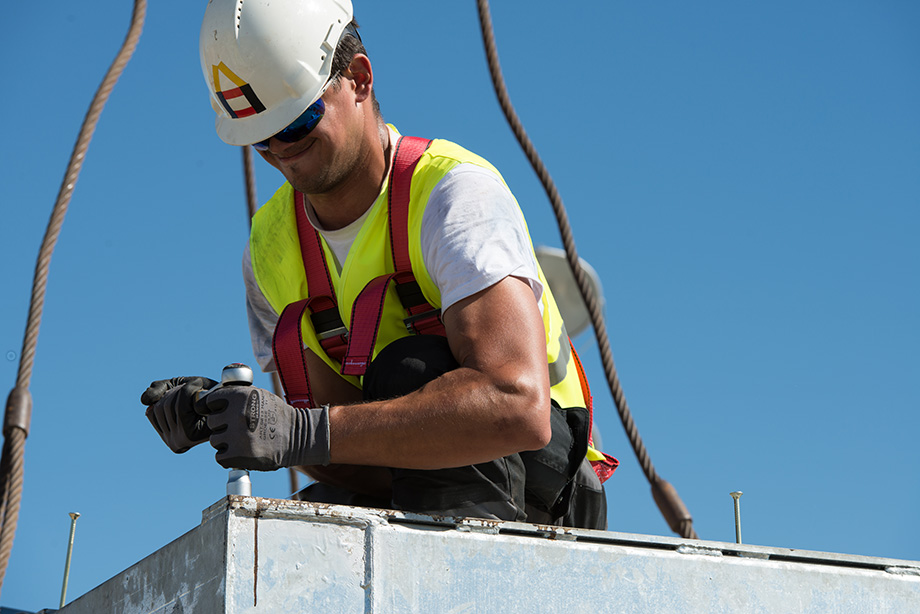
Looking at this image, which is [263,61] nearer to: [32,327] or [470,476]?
[470,476]

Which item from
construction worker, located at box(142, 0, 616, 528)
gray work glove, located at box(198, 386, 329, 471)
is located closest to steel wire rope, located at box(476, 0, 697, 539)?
construction worker, located at box(142, 0, 616, 528)

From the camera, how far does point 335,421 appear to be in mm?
2996

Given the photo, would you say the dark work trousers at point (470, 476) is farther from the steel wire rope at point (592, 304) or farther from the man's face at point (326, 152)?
the steel wire rope at point (592, 304)

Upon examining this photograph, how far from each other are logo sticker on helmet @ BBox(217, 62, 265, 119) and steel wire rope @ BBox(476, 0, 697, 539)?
11.4 feet

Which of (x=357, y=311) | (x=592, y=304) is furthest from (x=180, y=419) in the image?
(x=592, y=304)

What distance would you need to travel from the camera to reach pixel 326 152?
3.67 m

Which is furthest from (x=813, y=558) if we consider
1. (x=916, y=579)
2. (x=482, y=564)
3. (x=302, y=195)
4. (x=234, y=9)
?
(x=234, y=9)

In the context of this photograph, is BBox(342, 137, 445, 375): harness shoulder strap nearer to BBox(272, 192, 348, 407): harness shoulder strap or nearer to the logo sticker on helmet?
BBox(272, 192, 348, 407): harness shoulder strap

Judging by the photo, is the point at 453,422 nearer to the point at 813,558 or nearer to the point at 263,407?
the point at 263,407

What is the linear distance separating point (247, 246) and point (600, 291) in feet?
12.7

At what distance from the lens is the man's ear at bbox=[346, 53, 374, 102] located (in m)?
3.86

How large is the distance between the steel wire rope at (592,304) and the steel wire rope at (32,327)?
80.1 inches

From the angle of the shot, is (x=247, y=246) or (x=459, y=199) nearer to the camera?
(x=459, y=199)

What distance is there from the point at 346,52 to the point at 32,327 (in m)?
2.80
